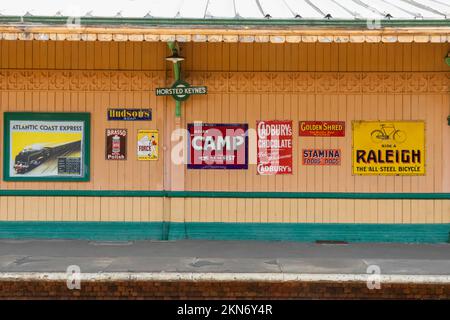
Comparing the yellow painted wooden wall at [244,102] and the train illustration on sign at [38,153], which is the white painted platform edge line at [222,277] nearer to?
the yellow painted wooden wall at [244,102]

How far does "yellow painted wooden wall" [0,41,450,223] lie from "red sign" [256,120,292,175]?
14 cm

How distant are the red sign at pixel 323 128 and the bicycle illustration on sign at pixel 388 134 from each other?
1.96 ft

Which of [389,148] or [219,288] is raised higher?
[389,148]

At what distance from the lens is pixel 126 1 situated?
12.1 meters

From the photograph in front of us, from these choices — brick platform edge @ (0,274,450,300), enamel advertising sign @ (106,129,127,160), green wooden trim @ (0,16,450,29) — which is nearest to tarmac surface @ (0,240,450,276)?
brick platform edge @ (0,274,450,300)

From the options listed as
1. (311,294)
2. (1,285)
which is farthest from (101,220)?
(311,294)

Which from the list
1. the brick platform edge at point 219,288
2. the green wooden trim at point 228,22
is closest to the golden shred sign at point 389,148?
the green wooden trim at point 228,22

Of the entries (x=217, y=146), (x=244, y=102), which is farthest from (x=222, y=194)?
(x=244, y=102)

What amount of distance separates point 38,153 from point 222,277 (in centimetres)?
535

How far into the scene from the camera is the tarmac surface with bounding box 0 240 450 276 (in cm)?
984

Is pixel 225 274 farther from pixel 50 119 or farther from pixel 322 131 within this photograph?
pixel 50 119

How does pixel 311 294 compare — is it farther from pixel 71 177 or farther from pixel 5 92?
pixel 5 92

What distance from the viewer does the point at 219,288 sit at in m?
9.23

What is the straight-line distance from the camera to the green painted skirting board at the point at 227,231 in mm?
12812
